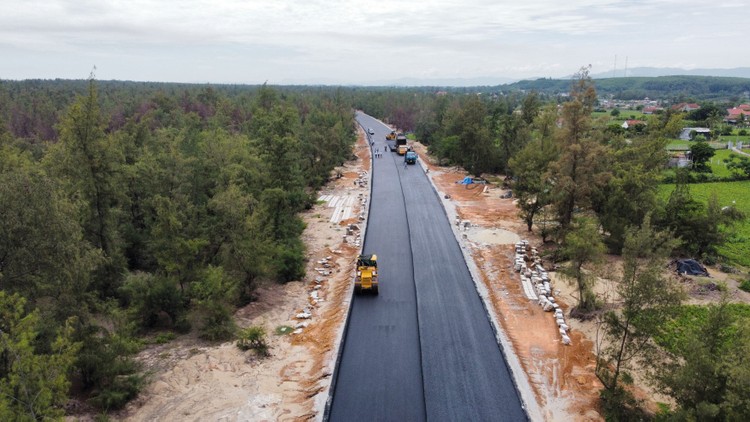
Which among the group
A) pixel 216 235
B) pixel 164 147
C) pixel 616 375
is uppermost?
pixel 164 147

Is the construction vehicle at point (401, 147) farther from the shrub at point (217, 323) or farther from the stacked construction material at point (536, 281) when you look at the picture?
the shrub at point (217, 323)

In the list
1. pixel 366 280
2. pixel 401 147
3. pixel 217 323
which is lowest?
pixel 217 323

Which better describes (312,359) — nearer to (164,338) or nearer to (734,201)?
(164,338)

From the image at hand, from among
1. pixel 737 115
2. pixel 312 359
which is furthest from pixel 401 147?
pixel 737 115

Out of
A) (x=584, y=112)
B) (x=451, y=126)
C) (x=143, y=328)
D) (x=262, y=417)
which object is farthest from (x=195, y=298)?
(x=451, y=126)

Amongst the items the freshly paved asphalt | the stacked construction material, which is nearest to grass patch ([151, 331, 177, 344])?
A: the freshly paved asphalt

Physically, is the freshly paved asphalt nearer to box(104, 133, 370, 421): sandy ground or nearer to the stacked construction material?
box(104, 133, 370, 421): sandy ground

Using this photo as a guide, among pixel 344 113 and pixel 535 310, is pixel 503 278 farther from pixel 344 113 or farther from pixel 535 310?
pixel 344 113

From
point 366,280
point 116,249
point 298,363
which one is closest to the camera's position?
point 298,363
